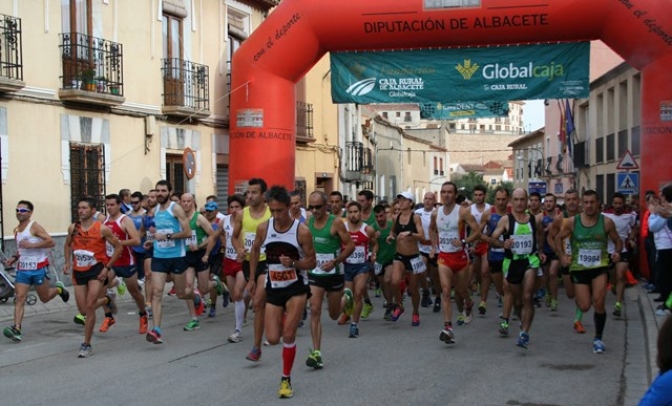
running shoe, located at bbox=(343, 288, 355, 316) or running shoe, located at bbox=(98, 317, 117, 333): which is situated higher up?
running shoe, located at bbox=(343, 288, 355, 316)

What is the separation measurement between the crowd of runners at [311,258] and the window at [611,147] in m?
20.1

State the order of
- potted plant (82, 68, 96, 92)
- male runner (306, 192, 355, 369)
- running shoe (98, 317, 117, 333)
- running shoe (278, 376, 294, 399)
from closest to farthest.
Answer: running shoe (278, 376, 294, 399) → male runner (306, 192, 355, 369) → running shoe (98, 317, 117, 333) → potted plant (82, 68, 96, 92)

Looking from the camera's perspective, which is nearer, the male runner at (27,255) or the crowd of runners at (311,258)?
the crowd of runners at (311,258)

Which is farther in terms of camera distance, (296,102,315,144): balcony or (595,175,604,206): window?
(595,175,604,206): window

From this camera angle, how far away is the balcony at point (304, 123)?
26766 mm

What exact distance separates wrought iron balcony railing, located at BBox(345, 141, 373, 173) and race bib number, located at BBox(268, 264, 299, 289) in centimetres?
2763

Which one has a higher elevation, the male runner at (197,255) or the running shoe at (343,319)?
the male runner at (197,255)

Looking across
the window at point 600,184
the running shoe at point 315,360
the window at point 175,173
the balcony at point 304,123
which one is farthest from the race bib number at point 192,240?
the window at point 600,184

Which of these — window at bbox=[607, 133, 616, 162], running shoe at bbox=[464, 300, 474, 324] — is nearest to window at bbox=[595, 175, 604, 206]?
window at bbox=[607, 133, 616, 162]

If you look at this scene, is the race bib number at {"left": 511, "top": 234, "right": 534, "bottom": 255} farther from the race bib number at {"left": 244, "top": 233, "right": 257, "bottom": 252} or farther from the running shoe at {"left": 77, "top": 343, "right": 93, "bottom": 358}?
the running shoe at {"left": 77, "top": 343, "right": 93, "bottom": 358}

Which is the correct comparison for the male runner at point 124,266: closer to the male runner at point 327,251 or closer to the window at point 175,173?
the male runner at point 327,251

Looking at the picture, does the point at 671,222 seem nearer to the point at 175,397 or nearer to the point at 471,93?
the point at 175,397

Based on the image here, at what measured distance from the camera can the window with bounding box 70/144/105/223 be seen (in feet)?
57.0

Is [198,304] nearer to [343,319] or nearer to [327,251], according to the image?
[343,319]
